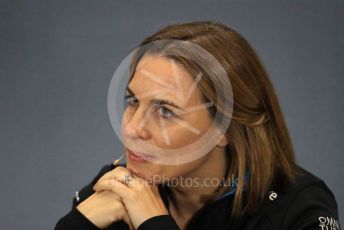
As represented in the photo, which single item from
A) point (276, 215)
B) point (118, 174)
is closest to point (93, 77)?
point (118, 174)

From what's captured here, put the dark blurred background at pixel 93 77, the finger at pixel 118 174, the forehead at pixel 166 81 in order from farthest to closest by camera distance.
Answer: the dark blurred background at pixel 93 77, the finger at pixel 118 174, the forehead at pixel 166 81

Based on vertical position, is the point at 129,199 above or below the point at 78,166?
above

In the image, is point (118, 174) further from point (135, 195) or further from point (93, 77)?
point (93, 77)

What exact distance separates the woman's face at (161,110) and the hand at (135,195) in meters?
0.06

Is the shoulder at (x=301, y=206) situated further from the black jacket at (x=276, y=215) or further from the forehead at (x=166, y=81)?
the forehead at (x=166, y=81)

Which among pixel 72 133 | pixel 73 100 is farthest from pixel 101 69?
pixel 72 133

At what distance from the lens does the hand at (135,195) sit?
94cm

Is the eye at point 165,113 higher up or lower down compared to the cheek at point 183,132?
higher up

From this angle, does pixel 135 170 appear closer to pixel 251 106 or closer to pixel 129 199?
pixel 129 199

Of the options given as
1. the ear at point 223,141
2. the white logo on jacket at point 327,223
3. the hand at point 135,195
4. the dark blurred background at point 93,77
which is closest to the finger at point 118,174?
the hand at point 135,195

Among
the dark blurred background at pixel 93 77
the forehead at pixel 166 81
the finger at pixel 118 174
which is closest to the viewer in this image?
the forehead at pixel 166 81

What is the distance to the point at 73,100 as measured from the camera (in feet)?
6.47

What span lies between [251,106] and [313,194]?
240mm

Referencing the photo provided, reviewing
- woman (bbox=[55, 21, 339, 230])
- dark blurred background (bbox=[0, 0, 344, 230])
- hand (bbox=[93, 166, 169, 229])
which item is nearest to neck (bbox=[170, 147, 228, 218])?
woman (bbox=[55, 21, 339, 230])
